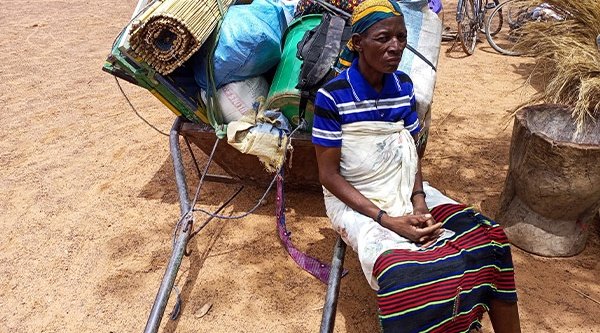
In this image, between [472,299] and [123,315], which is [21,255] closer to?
[123,315]

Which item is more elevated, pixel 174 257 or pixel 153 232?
pixel 174 257

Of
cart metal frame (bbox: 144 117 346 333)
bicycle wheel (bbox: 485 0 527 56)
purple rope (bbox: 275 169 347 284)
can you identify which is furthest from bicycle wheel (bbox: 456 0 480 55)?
purple rope (bbox: 275 169 347 284)

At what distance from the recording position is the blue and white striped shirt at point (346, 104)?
2068mm

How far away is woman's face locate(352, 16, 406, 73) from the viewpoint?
1939mm

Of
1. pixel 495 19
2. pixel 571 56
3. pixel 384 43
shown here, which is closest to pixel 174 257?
pixel 384 43

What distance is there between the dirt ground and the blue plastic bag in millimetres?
938

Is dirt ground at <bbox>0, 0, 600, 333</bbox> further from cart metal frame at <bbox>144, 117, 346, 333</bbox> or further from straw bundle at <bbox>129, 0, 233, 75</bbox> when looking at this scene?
straw bundle at <bbox>129, 0, 233, 75</bbox>

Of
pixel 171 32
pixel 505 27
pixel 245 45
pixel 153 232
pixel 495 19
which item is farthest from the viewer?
pixel 505 27

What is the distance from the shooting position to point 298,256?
2758mm

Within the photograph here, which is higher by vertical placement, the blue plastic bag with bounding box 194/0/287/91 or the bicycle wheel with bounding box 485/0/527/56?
the blue plastic bag with bounding box 194/0/287/91

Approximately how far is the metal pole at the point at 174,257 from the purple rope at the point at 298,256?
514mm

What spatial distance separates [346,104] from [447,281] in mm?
813

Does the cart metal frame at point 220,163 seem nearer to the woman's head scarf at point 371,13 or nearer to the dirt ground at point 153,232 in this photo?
the dirt ground at point 153,232

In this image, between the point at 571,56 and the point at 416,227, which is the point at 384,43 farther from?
the point at 571,56
